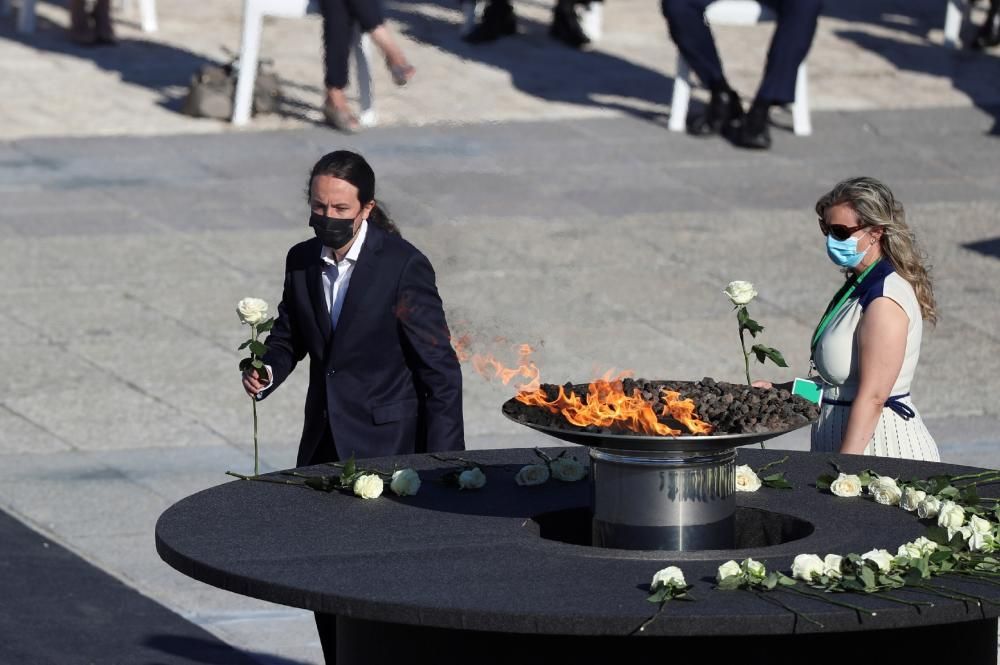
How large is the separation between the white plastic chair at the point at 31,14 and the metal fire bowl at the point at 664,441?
507 inches

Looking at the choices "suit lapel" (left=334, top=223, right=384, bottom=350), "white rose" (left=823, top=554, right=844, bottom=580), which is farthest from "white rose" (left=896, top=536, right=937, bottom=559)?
"suit lapel" (left=334, top=223, right=384, bottom=350)

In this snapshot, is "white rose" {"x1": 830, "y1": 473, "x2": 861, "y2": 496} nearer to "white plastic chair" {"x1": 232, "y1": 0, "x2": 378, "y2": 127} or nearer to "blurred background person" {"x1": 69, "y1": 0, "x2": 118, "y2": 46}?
"white plastic chair" {"x1": 232, "y1": 0, "x2": 378, "y2": 127}

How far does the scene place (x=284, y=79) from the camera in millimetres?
15312

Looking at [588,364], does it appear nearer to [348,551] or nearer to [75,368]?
[75,368]

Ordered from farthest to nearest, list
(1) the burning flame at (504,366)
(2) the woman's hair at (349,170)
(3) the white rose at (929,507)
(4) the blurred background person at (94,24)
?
(4) the blurred background person at (94,24) → (2) the woman's hair at (349,170) → (1) the burning flame at (504,366) → (3) the white rose at (929,507)

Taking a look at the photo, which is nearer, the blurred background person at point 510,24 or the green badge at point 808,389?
the green badge at point 808,389

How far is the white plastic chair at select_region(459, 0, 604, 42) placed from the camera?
16.7m

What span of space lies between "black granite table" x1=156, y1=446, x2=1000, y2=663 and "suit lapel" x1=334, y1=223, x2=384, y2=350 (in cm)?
70

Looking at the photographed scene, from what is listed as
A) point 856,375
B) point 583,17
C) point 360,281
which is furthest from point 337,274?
point 583,17

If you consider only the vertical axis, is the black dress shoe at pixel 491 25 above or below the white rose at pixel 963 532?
below

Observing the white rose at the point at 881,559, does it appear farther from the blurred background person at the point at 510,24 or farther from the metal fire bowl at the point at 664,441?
the blurred background person at the point at 510,24

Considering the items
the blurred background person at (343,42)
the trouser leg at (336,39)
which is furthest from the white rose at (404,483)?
the trouser leg at (336,39)

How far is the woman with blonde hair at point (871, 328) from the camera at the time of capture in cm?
544

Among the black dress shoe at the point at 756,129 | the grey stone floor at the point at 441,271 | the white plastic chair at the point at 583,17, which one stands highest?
the white plastic chair at the point at 583,17
